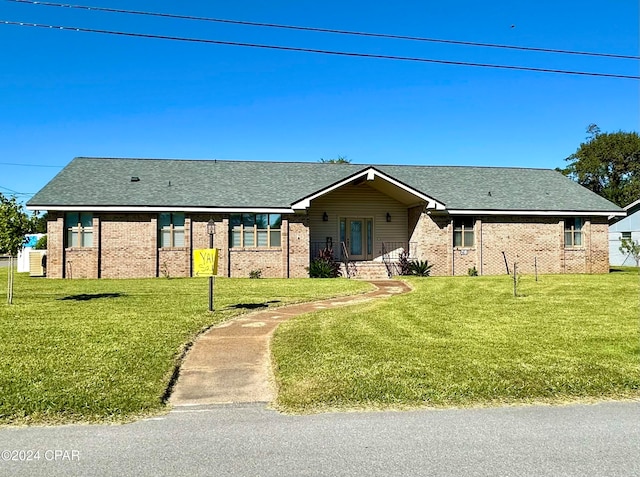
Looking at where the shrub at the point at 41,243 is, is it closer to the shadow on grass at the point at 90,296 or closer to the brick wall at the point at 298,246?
the brick wall at the point at 298,246

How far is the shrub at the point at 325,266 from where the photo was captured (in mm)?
22266

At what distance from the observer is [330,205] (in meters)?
24.7

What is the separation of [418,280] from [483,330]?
11070mm

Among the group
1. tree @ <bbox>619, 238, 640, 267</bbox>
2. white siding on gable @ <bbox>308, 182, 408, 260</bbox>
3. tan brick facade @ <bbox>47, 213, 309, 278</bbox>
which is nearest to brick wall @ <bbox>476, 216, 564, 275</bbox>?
white siding on gable @ <bbox>308, 182, 408, 260</bbox>

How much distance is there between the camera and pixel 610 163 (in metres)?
60.9

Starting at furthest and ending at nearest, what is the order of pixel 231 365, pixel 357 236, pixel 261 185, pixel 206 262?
pixel 357 236 < pixel 261 185 < pixel 206 262 < pixel 231 365

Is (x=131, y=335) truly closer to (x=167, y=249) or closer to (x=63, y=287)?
(x=63, y=287)

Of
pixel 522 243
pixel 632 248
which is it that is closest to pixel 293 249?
pixel 522 243

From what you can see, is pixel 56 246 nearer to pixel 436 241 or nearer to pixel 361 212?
pixel 361 212

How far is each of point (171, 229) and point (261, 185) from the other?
482cm

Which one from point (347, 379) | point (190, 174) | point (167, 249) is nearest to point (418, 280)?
point (167, 249)

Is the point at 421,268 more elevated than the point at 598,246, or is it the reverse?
the point at 598,246

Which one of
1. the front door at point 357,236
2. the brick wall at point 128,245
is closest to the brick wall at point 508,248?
the front door at point 357,236

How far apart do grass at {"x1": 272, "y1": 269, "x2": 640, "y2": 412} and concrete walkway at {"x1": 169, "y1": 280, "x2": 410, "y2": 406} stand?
26 centimetres
